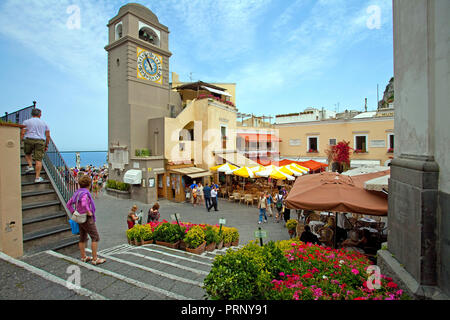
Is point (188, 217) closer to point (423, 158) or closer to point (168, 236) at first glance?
point (168, 236)

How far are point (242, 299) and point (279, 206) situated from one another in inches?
395

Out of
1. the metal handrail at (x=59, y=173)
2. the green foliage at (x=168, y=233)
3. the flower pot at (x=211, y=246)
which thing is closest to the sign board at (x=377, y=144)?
the flower pot at (x=211, y=246)

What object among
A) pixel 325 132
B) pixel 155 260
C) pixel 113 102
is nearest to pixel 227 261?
pixel 155 260

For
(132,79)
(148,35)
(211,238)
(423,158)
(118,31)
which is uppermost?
(148,35)

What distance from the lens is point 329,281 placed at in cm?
345

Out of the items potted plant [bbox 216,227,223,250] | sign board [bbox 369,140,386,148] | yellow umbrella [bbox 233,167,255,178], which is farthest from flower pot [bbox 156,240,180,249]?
sign board [bbox 369,140,386,148]

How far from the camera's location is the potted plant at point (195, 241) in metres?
6.44

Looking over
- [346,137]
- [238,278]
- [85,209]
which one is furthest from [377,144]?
[85,209]

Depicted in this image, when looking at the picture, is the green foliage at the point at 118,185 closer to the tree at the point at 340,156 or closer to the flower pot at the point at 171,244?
the flower pot at the point at 171,244

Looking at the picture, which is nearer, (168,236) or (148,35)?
(168,236)

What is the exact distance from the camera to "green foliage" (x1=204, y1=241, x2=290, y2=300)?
9.53 ft

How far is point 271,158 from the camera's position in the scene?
29.7 m

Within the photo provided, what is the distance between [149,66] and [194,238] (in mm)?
16363

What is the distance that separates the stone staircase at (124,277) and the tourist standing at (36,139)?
8.37 feet
